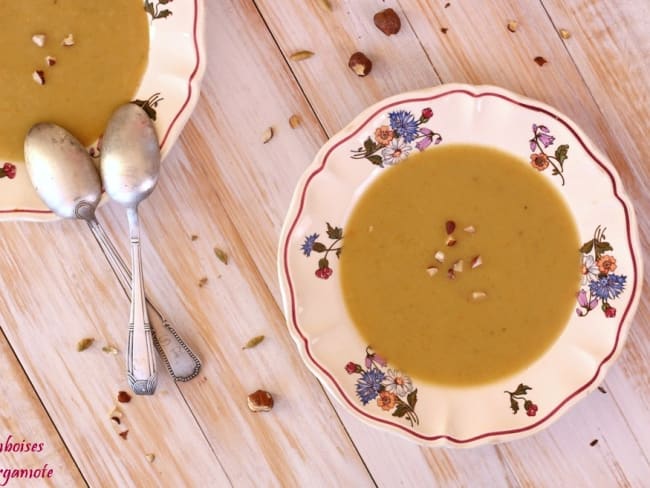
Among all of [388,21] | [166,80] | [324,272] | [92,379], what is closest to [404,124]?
[388,21]

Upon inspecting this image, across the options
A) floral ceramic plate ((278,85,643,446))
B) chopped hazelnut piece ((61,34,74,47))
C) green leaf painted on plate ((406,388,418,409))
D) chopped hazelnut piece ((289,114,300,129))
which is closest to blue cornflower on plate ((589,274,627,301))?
floral ceramic plate ((278,85,643,446))

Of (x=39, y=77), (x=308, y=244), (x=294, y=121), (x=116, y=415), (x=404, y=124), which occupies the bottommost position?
(x=116, y=415)

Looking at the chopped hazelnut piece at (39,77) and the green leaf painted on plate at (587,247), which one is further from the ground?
the chopped hazelnut piece at (39,77)

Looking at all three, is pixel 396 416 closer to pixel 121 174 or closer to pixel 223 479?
pixel 223 479

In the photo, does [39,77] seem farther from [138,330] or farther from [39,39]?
[138,330]

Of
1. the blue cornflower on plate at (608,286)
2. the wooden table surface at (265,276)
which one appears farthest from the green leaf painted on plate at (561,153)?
the blue cornflower on plate at (608,286)

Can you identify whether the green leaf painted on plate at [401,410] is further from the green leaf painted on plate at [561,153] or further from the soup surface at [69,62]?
the soup surface at [69,62]

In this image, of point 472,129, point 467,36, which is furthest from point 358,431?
point 467,36
